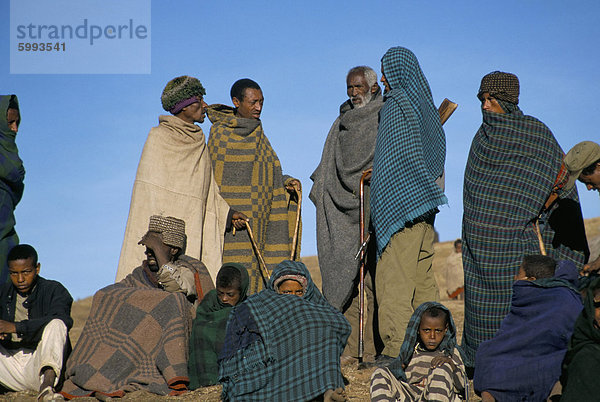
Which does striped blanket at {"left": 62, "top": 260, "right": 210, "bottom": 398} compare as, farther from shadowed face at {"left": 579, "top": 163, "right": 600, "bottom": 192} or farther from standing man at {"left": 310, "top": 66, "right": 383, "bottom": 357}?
shadowed face at {"left": 579, "top": 163, "right": 600, "bottom": 192}

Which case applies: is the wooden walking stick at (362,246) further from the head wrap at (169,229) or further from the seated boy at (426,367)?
the head wrap at (169,229)

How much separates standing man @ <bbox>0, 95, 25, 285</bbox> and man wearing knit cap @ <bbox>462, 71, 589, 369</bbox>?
14.0 feet

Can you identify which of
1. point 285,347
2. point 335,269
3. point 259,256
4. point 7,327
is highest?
point 259,256

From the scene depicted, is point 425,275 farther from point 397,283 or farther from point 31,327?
point 31,327

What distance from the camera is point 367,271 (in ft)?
27.5

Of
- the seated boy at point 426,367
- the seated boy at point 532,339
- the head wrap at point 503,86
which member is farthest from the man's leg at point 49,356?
the head wrap at point 503,86

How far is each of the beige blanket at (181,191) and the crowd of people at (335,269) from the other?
0.01 m

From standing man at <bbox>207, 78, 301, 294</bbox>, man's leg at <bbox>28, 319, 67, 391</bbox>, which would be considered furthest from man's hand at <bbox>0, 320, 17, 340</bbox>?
standing man at <bbox>207, 78, 301, 294</bbox>

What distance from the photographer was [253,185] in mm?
9008

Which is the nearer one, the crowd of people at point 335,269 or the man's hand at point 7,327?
the crowd of people at point 335,269

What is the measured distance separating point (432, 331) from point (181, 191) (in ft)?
Result: 10.7

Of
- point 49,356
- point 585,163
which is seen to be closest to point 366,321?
point 585,163

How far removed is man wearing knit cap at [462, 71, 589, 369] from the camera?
7.34 m

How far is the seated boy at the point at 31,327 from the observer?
7.11m
